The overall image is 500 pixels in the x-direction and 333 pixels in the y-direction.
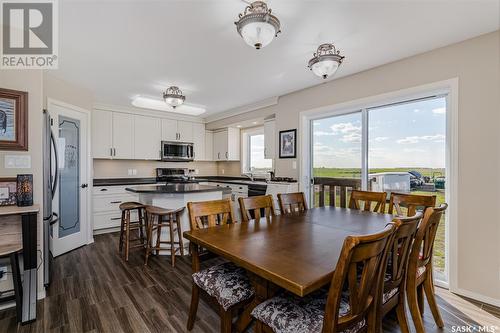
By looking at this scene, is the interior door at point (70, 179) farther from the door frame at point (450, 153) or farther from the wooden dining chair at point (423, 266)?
the door frame at point (450, 153)

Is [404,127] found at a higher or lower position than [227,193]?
higher

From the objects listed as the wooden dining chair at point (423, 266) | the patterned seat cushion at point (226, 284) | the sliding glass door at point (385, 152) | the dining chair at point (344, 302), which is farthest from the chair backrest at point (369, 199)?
the patterned seat cushion at point (226, 284)

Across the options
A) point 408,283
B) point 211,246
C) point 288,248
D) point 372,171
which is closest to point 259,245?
point 288,248

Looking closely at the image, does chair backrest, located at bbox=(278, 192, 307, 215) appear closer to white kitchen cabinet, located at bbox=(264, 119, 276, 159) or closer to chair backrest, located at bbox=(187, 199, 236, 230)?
chair backrest, located at bbox=(187, 199, 236, 230)

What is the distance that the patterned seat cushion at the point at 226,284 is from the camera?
58.2 inches

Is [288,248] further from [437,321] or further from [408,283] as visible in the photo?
[437,321]


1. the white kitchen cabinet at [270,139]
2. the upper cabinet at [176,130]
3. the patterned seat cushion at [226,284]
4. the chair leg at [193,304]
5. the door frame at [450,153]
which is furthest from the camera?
the upper cabinet at [176,130]

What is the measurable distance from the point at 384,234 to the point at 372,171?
2.41 metres

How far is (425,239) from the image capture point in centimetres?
166

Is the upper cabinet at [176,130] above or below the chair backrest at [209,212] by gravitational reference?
above

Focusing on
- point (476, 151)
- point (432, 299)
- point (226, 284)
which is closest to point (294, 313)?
point (226, 284)

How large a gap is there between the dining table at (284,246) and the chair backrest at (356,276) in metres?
0.09

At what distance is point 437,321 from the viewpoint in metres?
1.84
